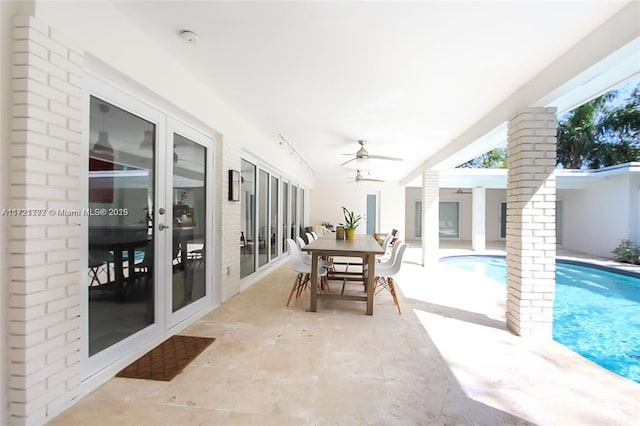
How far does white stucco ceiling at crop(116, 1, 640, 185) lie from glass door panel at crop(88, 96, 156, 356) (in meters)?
0.78

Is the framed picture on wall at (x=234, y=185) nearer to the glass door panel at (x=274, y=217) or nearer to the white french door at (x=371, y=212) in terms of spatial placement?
the glass door panel at (x=274, y=217)

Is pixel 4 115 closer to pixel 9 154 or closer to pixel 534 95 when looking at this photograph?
pixel 9 154

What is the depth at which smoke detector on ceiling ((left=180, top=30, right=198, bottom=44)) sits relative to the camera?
226 centimetres

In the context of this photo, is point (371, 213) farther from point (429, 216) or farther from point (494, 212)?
point (494, 212)

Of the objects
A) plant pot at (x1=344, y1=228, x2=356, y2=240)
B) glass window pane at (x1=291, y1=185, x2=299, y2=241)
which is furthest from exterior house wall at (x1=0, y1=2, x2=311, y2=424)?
glass window pane at (x1=291, y1=185, x2=299, y2=241)

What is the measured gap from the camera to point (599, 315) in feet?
14.3

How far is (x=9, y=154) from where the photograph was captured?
1.53 m

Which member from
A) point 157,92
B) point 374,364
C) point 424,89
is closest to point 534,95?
point 424,89

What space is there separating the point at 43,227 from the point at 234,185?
2.44 m

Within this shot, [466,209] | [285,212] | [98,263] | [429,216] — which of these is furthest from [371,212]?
[98,263]

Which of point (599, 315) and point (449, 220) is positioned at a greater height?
point (449, 220)

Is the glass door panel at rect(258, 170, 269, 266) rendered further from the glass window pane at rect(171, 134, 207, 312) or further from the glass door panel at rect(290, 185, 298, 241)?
the glass door panel at rect(290, 185, 298, 241)

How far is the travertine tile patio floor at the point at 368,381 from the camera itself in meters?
1.79

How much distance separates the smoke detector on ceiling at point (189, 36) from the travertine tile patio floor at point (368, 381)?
246 cm
